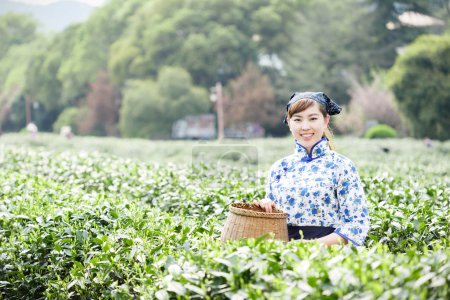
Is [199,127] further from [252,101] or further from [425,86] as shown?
[425,86]

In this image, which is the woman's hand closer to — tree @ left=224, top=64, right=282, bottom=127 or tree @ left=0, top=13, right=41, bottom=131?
tree @ left=224, top=64, right=282, bottom=127

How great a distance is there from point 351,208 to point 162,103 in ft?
118

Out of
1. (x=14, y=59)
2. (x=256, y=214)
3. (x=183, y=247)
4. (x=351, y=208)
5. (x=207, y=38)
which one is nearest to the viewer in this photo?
(x=256, y=214)

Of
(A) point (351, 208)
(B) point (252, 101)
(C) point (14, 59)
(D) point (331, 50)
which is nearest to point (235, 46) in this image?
(B) point (252, 101)

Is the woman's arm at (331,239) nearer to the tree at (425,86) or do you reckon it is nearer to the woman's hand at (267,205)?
the woman's hand at (267,205)

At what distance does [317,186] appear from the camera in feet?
10.2

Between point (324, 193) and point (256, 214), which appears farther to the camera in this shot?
point (324, 193)

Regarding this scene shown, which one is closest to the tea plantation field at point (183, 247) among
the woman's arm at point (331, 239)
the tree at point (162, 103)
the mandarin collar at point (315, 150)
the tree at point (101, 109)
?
the woman's arm at point (331, 239)

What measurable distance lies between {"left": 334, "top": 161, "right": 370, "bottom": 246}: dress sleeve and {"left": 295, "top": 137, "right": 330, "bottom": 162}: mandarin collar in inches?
6.6

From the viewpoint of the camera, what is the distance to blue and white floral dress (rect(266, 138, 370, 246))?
9.95 ft

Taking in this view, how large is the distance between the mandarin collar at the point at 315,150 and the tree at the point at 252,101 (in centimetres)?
3494

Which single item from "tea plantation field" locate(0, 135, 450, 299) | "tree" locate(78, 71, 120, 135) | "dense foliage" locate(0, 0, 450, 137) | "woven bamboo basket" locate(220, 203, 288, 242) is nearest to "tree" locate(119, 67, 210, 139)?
"dense foliage" locate(0, 0, 450, 137)

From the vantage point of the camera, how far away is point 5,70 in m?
67.2

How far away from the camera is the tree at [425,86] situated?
25391 millimetres
